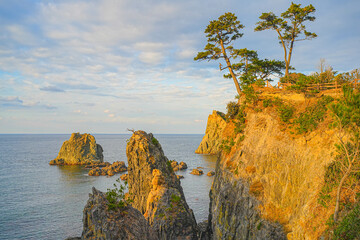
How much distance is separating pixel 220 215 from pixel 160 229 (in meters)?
7.08

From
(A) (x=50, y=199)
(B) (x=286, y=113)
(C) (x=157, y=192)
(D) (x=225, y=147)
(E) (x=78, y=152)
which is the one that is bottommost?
(A) (x=50, y=199)

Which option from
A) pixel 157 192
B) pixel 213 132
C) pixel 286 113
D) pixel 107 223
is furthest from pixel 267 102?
pixel 213 132

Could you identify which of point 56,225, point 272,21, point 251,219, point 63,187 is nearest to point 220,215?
point 251,219

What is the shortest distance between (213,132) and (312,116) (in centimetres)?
13031

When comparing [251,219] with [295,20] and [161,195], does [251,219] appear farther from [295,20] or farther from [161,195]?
[295,20]

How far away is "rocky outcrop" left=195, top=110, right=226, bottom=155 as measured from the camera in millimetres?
150000

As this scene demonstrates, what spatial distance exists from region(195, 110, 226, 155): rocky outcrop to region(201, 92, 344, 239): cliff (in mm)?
121126

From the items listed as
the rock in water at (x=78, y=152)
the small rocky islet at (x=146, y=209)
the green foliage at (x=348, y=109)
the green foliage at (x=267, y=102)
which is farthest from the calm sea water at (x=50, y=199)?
the green foliage at (x=348, y=109)

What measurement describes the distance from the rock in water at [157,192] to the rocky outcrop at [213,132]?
11169 cm

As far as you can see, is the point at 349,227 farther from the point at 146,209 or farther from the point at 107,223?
the point at 146,209

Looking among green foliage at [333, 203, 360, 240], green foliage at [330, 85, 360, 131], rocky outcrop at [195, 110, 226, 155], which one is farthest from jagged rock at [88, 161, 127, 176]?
green foliage at [330, 85, 360, 131]

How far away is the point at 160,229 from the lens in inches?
1073

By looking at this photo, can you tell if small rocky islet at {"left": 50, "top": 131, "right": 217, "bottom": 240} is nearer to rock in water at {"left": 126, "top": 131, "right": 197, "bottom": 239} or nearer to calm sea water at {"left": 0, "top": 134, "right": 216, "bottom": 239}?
rock in water at {"left": 126, "top": 131, "right": 197, "bottom": 239}

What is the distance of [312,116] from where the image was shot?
22.3m
